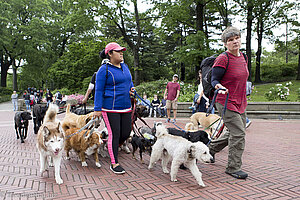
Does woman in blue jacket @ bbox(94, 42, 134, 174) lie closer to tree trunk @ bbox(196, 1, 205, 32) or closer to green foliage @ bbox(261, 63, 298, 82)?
tree trunk @ bbox(196, 1, 205, 32)

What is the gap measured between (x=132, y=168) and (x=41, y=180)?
1.61 m

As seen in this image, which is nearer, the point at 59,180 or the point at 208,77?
the point at 59,180

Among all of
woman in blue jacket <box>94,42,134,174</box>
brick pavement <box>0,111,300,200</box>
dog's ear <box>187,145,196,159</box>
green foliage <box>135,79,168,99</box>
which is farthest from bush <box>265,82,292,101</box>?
woman in blue jacket <box>94,42,134,174</box>

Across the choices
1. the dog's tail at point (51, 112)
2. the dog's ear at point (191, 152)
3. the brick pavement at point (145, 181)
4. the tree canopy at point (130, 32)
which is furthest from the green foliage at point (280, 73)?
the dog's tail at point (51, 112)

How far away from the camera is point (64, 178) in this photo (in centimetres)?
370

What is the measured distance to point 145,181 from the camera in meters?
3.57

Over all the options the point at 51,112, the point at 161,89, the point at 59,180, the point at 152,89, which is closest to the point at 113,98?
the point at 51,112

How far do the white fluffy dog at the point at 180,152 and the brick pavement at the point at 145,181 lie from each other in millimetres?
232

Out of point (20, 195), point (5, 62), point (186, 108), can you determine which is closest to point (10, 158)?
point (20, 195)

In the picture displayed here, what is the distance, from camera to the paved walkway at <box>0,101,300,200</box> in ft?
10.1

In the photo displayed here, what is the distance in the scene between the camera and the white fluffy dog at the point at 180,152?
3278 mm

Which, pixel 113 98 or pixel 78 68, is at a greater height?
pixel 78 68

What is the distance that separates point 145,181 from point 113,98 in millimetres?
1543

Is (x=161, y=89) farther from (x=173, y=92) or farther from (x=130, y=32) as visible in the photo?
(x=130, y=32)
